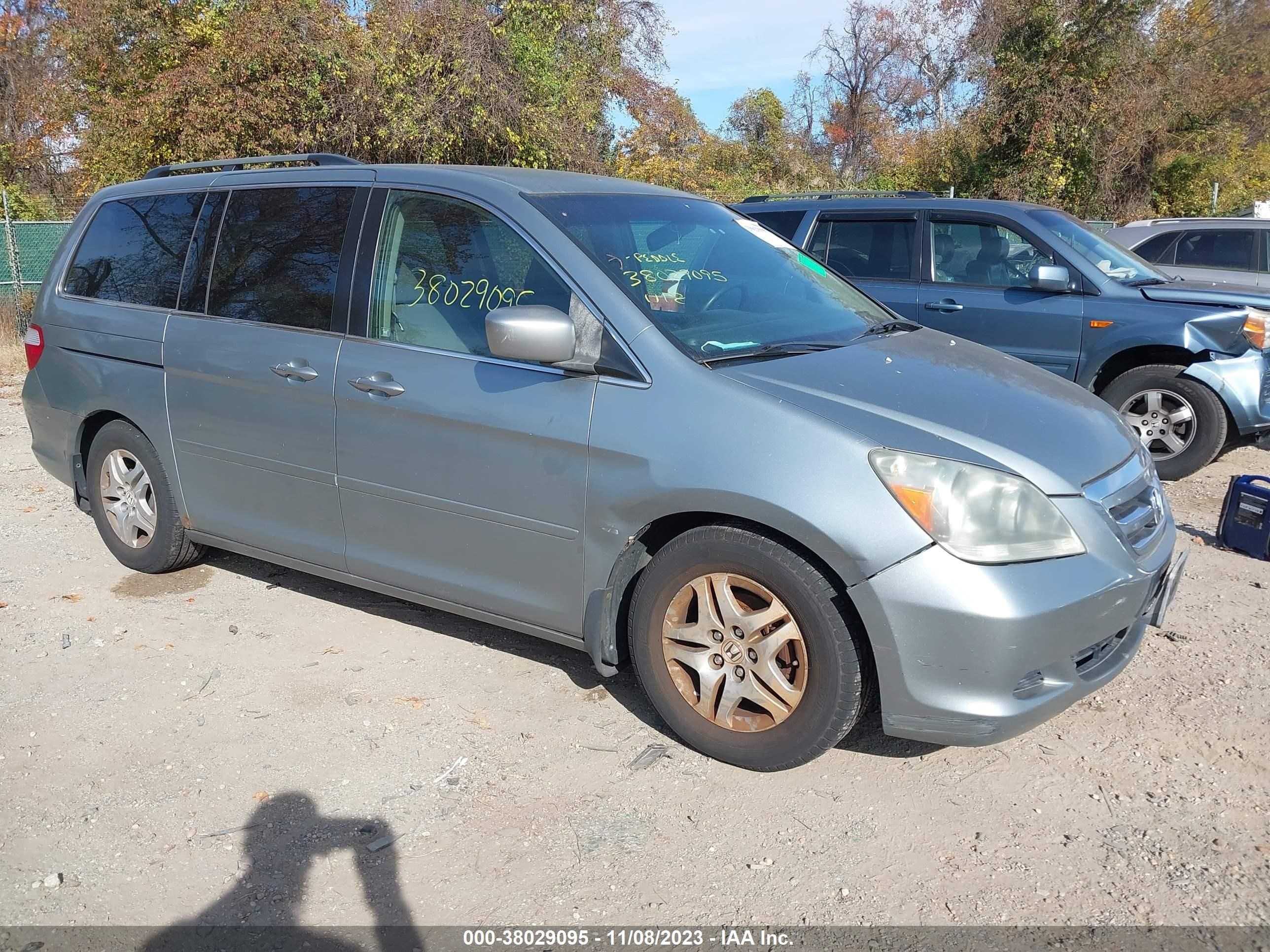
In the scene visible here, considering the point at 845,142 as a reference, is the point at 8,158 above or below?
below

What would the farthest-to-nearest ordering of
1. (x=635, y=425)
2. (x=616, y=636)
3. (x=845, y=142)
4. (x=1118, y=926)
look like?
(x=845, y=142), (x=616, y=636), (x=635, y=425), (x=1118, y=926)

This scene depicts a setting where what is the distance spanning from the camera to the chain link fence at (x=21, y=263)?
13703 mm

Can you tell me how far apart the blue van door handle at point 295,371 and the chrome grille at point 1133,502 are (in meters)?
2.84

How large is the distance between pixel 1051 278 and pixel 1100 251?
0.77 meters

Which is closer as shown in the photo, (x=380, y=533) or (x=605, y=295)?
(x=605, y=295)

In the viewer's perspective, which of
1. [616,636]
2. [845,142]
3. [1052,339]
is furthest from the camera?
[845,142]

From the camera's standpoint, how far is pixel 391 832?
10.2 ft

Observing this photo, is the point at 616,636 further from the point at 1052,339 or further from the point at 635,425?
the point at 1052,339

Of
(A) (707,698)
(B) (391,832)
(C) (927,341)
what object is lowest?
(B) (391,832)

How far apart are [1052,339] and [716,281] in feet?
14.1

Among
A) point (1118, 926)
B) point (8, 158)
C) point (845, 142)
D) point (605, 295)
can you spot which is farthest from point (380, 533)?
point (845, 142)

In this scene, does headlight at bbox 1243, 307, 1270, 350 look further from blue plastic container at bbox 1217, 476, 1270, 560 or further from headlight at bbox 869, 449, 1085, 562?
headlight at bbox 869, 449, 1085, 562

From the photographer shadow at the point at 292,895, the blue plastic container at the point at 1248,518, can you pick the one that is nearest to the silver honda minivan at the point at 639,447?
the photographer shadow at the point at 292,895

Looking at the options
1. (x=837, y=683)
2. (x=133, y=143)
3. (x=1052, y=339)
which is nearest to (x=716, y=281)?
(x=837, y=683)
